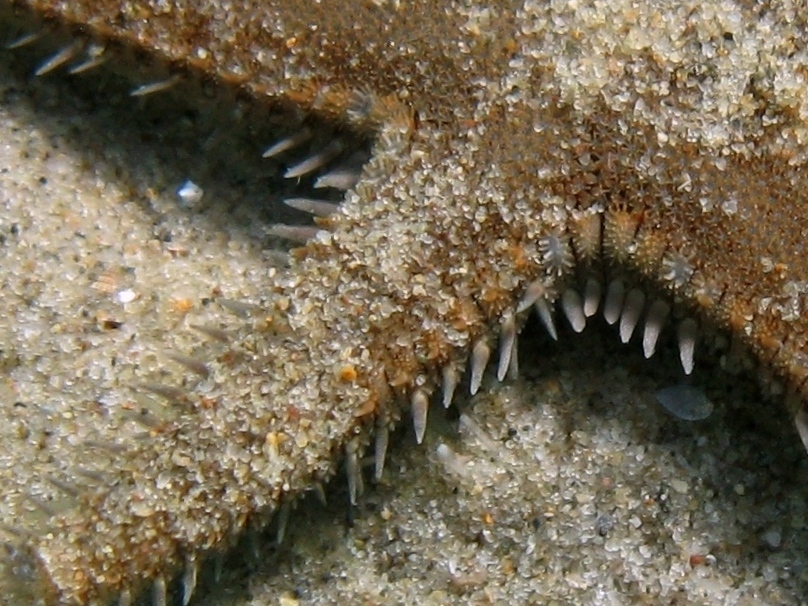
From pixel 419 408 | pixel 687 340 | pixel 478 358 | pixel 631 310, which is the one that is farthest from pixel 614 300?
pixel 419 408

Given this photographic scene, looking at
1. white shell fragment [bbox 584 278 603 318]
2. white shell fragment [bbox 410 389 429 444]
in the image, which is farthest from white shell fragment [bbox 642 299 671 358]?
white shell fragment [bbox 410 389 429 444]

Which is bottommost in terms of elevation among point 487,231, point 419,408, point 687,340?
point 419,408

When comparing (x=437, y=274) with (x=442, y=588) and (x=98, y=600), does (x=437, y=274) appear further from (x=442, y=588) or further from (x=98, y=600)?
(x=98, y=600)

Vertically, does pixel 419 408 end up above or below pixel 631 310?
below

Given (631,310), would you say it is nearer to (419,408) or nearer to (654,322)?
(654,322)

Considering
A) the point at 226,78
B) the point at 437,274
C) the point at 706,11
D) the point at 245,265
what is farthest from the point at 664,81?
the point at 245,265

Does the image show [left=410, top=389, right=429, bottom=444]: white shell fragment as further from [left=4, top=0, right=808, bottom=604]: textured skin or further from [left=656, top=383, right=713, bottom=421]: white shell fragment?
[left=656, top=383, right=713, bottom=421]: white shell fragment
